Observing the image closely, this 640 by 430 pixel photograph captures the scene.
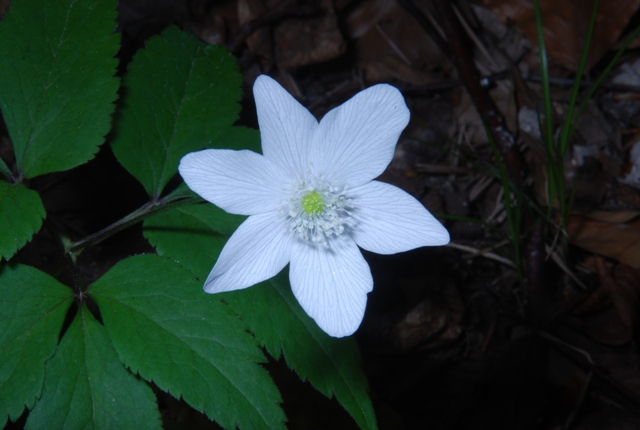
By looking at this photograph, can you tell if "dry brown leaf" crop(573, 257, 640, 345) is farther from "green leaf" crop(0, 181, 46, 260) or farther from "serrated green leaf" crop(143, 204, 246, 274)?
"green leaf" crop(0, 181, 46, 260)

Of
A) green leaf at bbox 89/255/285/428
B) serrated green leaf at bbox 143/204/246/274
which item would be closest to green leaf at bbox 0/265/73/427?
green leaf at bbox 89/255/285/428

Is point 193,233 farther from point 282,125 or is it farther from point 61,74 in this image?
point 61,74

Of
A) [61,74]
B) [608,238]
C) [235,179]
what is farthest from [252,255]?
[608,238]

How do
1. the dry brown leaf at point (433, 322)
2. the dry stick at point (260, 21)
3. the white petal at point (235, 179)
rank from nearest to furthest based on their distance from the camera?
1. the white petal at point (235, 179)
2. the dry brown leaf at point (433, 322)
3. the dry stick at point (260, 21)

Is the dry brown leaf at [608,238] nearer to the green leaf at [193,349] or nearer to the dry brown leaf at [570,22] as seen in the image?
the dry brown leaf at [570,22]

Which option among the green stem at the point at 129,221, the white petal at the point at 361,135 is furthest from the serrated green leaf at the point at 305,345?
the white petal at the point at 361,135
